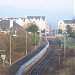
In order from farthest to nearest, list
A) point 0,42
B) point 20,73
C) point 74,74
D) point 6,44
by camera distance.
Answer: point 6,44
point 0,42
point 20,73
point 74,74

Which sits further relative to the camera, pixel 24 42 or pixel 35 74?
pixel 24 42

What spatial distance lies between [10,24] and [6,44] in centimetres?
3933

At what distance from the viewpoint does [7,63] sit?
1367 inches

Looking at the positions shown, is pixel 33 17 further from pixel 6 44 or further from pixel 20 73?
pixel 20 73

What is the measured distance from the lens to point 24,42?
47.3m

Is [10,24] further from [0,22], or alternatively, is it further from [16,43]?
[16,43]

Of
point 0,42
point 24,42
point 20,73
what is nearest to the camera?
point 20,73

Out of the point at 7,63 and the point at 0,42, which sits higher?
the point at 0,42

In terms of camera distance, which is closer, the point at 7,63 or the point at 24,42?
the point at 7,63

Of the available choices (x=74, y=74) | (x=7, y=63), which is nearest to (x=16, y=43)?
(x=7, y=63)

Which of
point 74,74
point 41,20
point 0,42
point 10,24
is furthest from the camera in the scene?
point 41,20

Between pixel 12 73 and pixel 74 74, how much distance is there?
6.26 m

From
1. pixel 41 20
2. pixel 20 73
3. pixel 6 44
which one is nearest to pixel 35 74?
pixel 20 73

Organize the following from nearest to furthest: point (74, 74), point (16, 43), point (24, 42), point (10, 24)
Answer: point (74, 74) → point (16, 43) → point (24, 42) → point (10, 24)
